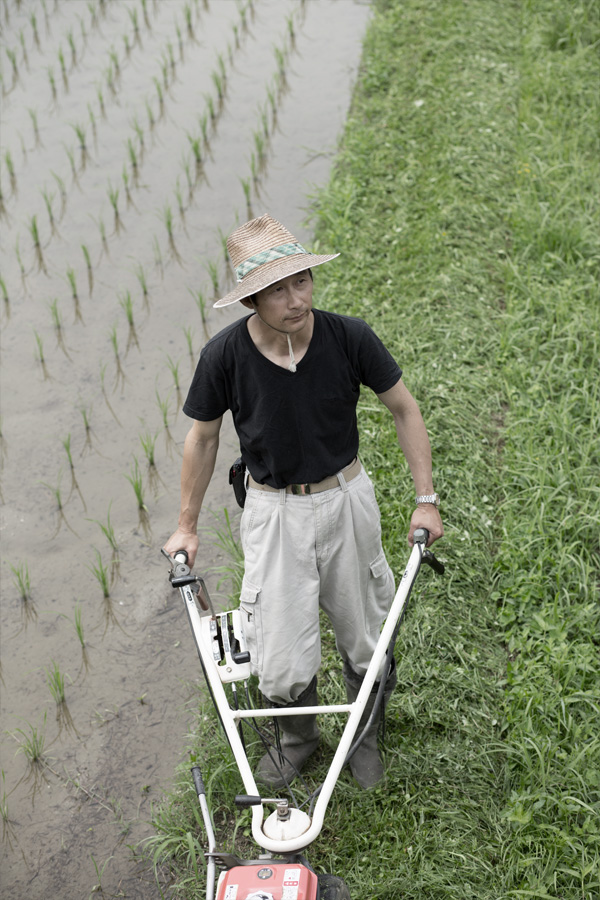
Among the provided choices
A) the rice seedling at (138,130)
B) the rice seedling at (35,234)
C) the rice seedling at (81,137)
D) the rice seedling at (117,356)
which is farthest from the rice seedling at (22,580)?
the rice seedling at (138,130)

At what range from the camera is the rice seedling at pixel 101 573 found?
332 centimetres

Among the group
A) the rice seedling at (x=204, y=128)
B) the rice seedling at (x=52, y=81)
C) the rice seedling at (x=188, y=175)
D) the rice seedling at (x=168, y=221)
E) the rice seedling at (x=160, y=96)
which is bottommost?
the rice seedling at (x=168, y=221)

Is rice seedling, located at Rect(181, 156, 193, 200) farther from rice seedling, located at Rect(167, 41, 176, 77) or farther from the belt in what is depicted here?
the belt

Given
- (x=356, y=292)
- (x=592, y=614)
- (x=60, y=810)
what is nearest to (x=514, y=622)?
(x=592, y=614)

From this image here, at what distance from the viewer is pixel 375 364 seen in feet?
7.25

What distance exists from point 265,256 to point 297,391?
314 millimetres

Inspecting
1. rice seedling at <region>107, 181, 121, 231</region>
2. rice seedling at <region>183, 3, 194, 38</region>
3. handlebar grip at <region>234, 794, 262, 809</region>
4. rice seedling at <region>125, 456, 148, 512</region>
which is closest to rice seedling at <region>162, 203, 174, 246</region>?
rice seedling at <region>107, 181, 121, 231</region>

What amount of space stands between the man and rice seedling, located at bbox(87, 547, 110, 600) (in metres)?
1.08

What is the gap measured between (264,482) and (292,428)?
184 mm

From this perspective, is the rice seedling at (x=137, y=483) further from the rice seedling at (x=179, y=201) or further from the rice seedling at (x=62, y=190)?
the rice seedling at (x=62, y=190)

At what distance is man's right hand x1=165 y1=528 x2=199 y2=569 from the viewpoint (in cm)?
228

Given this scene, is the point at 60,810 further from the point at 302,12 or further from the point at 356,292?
the point at 302,12

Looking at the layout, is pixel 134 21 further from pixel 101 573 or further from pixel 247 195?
pixel 101 573

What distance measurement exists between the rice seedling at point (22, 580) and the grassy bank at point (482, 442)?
3.23 ft
